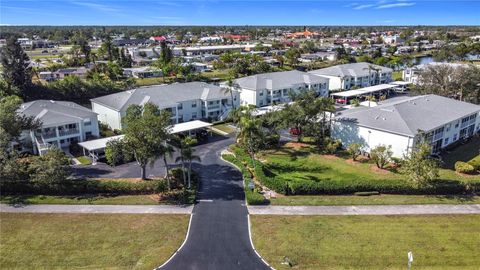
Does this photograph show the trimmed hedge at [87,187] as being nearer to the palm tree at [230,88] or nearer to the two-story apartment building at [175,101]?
the two-story apartment building at [175,101]

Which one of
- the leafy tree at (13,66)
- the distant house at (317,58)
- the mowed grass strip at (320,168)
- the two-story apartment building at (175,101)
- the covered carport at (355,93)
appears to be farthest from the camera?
the distant house at (317,58)

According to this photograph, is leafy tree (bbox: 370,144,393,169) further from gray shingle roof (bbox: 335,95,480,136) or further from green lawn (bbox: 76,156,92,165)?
green lawn (bbox: 76,156,92,165)

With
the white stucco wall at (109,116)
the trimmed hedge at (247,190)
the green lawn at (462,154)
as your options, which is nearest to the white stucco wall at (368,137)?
the green lawn at (462,154)

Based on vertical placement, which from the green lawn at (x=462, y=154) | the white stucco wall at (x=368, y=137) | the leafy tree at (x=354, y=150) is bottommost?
the green lawn at (x=462, y=154)

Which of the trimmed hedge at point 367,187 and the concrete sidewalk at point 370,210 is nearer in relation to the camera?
the concrete sidewalk at point 370,210

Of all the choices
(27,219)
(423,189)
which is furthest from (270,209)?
(27,219)

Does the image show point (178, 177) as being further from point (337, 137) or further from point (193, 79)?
point (193, 79)

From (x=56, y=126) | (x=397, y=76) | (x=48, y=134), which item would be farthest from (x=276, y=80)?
(x=397, y=76)

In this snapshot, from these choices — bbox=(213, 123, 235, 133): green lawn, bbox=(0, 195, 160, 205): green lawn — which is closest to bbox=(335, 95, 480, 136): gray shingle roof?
bbox=(213, 123, 235, 133): green lawn
